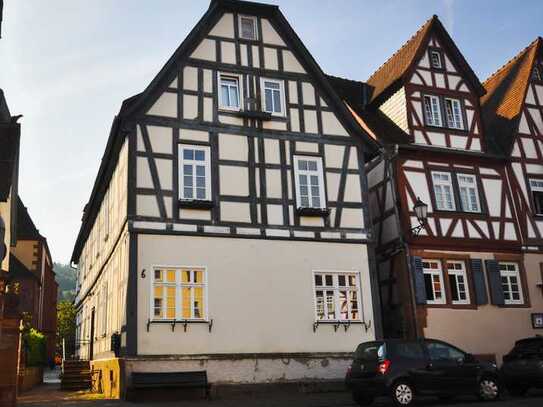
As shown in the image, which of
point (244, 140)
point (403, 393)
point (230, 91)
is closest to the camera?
point (403, 393)

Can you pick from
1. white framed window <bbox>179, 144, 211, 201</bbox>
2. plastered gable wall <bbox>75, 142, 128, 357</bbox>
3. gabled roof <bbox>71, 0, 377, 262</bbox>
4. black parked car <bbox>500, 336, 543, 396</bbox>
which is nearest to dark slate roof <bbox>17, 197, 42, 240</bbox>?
plastered gable wall <bbox>75, 142, 128, 357</bbox>

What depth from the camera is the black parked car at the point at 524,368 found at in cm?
1614

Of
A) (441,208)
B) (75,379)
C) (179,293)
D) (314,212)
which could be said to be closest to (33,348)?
(75,379)

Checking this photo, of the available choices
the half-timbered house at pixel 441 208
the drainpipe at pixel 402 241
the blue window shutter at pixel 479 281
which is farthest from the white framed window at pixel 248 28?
the blue window shutter at pixel 479 281

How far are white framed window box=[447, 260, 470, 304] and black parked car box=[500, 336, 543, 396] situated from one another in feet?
14.1

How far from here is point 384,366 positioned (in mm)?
13961

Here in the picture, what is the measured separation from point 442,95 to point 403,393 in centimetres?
1373

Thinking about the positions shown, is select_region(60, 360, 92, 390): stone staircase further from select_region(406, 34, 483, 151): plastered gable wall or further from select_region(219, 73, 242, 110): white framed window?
select_region(406, 34, 483, 151): plastered gable wall

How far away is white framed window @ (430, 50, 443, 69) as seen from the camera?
2427 cm

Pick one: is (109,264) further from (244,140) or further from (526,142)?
(526,142)

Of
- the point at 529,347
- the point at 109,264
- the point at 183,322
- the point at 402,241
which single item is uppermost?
the point at 402,241

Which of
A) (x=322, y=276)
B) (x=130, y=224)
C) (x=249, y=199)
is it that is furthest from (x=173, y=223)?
(x=322, y=276)

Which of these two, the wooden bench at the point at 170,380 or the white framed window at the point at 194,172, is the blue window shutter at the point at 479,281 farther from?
the wooden bench at the point at 170,380

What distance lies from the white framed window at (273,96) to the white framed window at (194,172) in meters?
2.85
